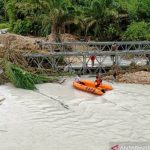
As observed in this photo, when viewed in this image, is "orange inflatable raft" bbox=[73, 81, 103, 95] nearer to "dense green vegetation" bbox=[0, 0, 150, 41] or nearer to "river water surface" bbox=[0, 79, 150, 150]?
"river water surface" bbox=[0, 79, 150, 150]

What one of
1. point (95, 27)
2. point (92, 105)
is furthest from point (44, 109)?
point (95, 27)

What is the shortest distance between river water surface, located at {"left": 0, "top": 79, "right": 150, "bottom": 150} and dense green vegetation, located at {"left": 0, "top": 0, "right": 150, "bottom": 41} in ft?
37.8

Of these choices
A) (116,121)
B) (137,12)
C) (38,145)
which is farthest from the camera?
(137,12)

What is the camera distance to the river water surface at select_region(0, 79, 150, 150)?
1546 centimetres

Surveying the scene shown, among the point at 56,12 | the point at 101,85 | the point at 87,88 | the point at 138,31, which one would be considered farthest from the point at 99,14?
the point at 87,88

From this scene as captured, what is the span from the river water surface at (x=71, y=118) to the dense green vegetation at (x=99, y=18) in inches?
454

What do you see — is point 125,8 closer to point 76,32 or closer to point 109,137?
point 76,32

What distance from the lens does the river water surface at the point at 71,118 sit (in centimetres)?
1546

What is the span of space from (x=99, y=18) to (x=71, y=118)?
779 inches

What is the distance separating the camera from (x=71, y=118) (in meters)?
18.2

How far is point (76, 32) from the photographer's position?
38562mm

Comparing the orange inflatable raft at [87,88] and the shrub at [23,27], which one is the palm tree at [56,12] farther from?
the orange inflatable raft at [87,88]

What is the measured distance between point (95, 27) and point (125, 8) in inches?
116

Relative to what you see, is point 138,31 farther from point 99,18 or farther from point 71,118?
point 71,118
